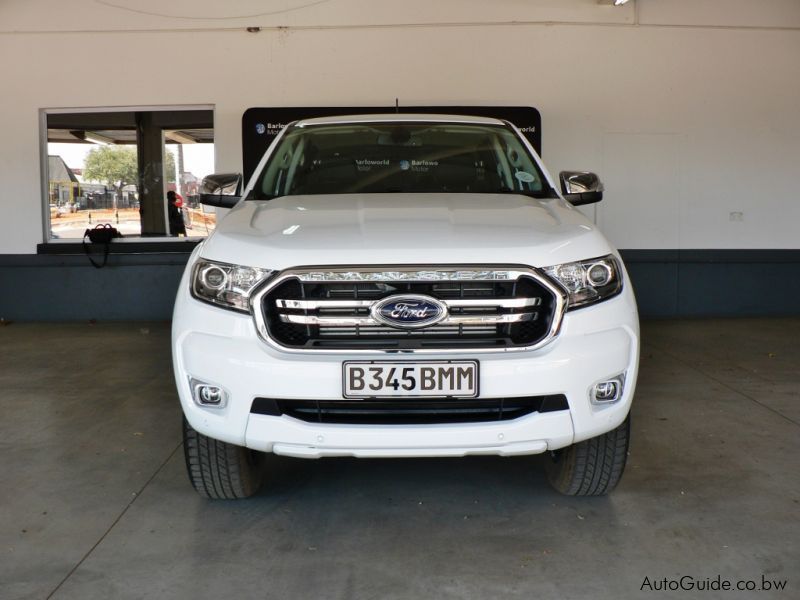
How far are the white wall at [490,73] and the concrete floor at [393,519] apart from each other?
13.7 feet

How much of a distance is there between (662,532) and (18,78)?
307 inches

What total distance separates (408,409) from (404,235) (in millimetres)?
582

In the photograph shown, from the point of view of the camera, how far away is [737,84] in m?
8.45

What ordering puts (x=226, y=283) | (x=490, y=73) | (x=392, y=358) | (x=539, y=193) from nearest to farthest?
1. (x=392, y=358)
2. (x=226, y=283)
3. (x=539, y=193)
4. (x=490, y=73)

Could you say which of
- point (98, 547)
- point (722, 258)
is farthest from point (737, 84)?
point (98, 547)

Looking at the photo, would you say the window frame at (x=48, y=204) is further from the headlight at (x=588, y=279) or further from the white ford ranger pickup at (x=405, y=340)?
the headlight at (x=588, y=279)

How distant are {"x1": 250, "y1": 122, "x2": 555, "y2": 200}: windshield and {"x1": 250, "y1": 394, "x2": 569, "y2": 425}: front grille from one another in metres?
1.36

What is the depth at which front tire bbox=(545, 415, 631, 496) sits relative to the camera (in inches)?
122

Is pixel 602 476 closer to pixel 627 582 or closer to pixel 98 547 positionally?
pixel 627 582

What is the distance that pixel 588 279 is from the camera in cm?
280

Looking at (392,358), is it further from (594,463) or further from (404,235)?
(594,463)

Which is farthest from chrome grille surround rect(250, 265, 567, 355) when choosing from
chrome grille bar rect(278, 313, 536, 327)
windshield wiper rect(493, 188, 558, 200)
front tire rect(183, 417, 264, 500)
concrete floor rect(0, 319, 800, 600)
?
windshield wiper rect(493, 188, 558, 200)

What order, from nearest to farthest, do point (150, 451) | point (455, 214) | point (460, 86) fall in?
point (455, 214) < point (150, 451) < point (460, 86)

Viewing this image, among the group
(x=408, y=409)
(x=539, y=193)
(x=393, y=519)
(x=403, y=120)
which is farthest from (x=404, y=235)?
(x=403, y=120)
